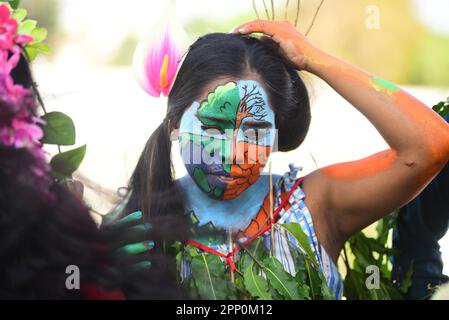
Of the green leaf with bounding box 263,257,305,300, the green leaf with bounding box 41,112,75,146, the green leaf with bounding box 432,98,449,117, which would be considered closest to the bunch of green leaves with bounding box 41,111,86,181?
the green leaf with bounding box 41,112,75,146

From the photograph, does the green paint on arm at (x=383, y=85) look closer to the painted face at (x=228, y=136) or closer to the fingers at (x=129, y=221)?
the painted face at (x=228, y=136)

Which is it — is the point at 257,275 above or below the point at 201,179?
below

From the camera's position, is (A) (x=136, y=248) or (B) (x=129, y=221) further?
(B) (x=129, y=221)

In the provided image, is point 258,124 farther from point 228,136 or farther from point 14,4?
point 14,4

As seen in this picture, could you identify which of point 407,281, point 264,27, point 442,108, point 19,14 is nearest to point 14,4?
point 19,14

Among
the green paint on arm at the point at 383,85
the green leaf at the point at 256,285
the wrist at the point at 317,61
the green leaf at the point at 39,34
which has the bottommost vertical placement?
the green leaf at the point at 256,285

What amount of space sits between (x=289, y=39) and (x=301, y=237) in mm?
434

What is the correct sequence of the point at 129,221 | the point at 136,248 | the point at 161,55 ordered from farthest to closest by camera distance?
the point at 161,55, the point at 129,221, the point at 136,248

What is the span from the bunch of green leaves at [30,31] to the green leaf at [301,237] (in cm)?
65

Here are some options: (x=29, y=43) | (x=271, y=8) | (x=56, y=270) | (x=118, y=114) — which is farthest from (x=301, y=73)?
(x=56, y=270)

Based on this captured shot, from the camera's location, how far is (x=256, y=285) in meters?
1.60

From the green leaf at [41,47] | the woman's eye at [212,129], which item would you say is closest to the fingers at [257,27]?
the woman's eye at [212,129]

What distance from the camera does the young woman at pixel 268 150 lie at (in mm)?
1645

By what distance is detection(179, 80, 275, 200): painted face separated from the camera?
66.1 inches
